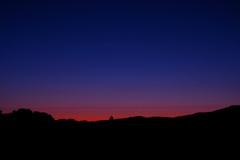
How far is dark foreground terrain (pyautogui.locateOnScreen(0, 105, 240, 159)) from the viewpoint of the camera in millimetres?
25844

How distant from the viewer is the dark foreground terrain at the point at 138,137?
25844mm

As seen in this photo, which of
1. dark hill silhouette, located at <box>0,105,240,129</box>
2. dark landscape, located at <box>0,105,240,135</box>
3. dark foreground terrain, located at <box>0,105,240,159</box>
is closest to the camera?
dark foreground terrain, located at <box>0,105,240,159</box>

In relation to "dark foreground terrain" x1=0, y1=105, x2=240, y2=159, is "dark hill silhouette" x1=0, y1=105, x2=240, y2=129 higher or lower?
higher

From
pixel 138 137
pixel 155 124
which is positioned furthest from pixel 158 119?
pixel 138 137

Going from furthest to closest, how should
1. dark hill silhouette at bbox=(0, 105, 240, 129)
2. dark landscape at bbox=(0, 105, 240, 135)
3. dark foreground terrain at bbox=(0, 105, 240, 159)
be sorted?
dark hill silhouette at bbox=(0, 105, 240, 129)
dark landscape at bbox=(0, 105, 240, 135)
dark foreground terrain at bbox=(0, 105, 240, 159)

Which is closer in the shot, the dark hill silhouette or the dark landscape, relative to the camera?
the dark landscape

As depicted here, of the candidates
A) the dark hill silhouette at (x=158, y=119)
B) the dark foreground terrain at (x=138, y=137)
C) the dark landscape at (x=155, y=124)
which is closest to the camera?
the dark foreground terrain at (x=138, y=137)

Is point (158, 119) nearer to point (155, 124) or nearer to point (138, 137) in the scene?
point (155, 124)

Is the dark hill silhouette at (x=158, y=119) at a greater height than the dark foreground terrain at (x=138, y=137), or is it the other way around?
the dark hill silhouette at (x=158, y=119)

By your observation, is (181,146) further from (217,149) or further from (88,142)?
(88,142)

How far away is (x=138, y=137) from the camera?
105 ft

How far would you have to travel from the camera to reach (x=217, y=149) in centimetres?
2386

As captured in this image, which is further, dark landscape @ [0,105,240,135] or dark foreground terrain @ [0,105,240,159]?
dark landscape @ [0,105,240,135]

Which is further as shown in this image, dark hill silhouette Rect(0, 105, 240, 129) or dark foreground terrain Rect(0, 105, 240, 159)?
dark hill silhouette Rect(0, 105, 240, 129)
